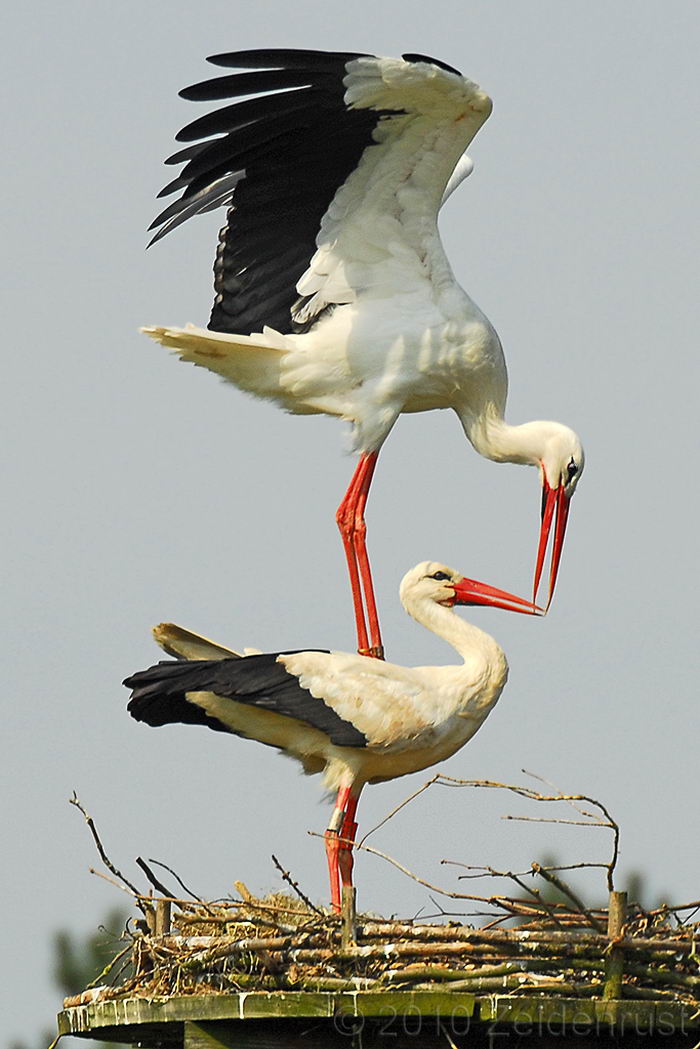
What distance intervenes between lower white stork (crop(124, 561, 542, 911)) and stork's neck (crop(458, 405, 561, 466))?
171 cm

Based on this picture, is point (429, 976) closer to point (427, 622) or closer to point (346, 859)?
point (346, 859)

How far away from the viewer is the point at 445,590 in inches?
366

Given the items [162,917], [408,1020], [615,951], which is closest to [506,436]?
[162,917]

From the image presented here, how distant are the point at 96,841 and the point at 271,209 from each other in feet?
12.8

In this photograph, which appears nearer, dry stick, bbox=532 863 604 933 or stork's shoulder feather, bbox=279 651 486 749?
dry stick, bbox=532 863 604 933

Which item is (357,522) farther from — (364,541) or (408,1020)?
(408,1020)

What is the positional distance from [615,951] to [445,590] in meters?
2.94

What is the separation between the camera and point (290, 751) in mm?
8688

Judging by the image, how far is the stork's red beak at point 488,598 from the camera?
30.6 feet

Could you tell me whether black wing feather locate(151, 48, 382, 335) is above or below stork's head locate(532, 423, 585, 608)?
above

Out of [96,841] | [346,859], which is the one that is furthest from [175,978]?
[346,859]

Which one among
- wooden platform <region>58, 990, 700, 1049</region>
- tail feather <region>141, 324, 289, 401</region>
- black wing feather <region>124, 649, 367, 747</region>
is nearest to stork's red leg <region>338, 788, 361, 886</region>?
black wing feather <region>124, 649, 367, 747</region>

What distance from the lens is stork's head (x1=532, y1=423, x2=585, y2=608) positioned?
10.2 m

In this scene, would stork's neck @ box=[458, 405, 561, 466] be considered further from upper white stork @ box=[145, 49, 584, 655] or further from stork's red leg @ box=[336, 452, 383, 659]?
stork's red leg @ box=[336, 452, 383, 659]
